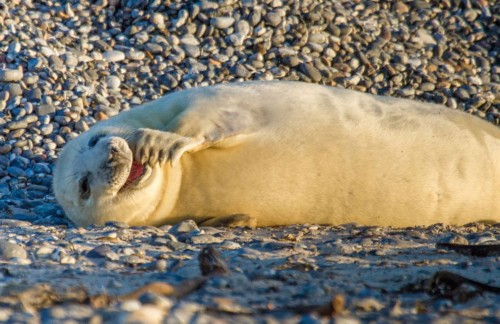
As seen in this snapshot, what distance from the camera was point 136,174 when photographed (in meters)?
4.83

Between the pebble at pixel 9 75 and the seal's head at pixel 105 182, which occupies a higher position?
the pebble at pixel 9 75

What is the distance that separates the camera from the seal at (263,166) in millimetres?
4801

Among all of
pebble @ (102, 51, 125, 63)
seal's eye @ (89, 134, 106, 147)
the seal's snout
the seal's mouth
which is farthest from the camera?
pebble @ (102, 51, 125, 63)

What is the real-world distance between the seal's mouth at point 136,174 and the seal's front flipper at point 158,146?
0.18ft

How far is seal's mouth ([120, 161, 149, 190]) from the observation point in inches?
189

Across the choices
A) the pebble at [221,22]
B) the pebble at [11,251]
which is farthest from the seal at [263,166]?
the pebble at [221,22]

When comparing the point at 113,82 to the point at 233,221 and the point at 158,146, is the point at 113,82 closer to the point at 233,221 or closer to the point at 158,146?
the point at 158,146

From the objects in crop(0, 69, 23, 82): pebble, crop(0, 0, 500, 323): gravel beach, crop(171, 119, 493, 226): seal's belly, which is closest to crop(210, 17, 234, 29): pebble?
crop(0, 0, 500, 323): gravel beach

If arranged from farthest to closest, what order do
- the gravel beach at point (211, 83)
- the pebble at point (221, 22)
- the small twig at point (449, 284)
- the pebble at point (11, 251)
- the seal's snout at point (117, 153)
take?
the pebble at point (221, 22), the seal's snout at point (117, 153), the pebble at point (11, 251), the small twig at point (449, 284), the gravel beach at point (211, 83)

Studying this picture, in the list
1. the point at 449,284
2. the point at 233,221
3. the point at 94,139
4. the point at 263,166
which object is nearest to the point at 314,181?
the point at 263,166

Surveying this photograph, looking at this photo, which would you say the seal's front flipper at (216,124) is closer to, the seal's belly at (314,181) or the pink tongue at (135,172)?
the seal's belly at (314,181)

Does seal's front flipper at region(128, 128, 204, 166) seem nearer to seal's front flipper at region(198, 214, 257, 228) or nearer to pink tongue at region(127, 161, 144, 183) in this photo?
pink tongue at region(127, 161, 144, 183)

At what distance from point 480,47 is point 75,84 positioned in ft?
12.8

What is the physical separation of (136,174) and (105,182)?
198 millimetres
